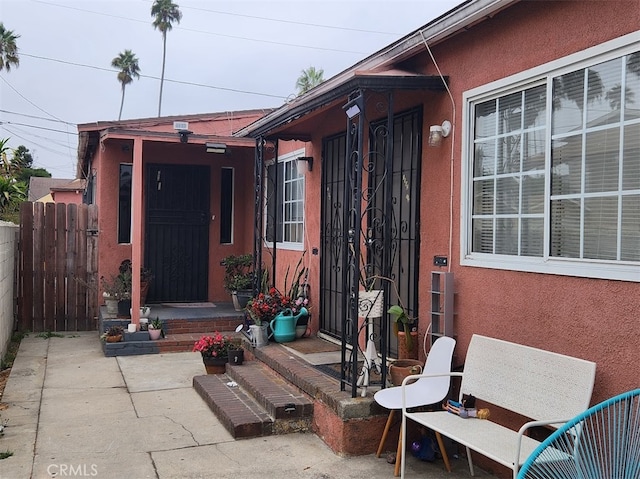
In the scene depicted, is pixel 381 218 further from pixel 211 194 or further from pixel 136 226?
pixel 211 194

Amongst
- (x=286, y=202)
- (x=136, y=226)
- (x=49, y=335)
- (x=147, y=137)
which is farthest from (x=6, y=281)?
(x=286, y=202)

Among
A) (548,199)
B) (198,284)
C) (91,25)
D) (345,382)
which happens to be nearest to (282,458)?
(345,382)

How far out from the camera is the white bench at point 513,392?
10.6ft

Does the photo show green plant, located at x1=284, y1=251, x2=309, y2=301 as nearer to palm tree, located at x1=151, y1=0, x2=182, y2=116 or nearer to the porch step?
the porch step

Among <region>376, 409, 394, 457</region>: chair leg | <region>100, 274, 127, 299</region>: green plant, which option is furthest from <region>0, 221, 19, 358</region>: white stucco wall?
<region>376, 409, 394, 457</region>: chair leg

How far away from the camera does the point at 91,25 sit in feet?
80.2

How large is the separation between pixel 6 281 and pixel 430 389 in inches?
231

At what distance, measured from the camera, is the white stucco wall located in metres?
6.98

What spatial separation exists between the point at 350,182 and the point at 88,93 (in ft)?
112

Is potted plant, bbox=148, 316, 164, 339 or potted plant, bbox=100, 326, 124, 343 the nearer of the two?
potted plant, bbox=100, 326, 124, 343

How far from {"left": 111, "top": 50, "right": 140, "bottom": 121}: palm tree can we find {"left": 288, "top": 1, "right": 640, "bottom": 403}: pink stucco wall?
41905 mm

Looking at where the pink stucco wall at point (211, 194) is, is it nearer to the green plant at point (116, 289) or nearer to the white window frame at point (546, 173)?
the green plant at point (116, 289)

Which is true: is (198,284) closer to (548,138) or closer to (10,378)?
(10,378)

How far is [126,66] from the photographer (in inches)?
1688
